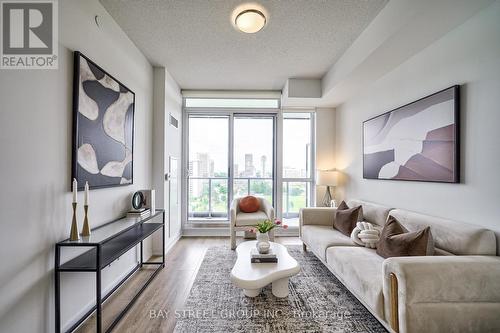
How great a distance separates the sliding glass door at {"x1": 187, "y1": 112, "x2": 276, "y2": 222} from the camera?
14.9 feet

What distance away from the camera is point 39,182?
148 centimetres

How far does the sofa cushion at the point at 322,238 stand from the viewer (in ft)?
8.38

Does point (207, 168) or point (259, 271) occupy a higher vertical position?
point (207, 168)

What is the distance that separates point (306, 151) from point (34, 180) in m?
4.08

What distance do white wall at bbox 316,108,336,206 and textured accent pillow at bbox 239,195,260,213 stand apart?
4.18ft

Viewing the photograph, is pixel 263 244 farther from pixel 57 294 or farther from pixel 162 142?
pixel 162 142

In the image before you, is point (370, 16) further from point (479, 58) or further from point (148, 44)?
point (148, 44)

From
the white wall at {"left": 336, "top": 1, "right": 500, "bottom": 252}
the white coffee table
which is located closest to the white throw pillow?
the white wall at {"left": 336, "top": 1, "right": 500, "bottom": 252}

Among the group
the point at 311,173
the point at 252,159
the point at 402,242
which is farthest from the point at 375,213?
the point at 252,159

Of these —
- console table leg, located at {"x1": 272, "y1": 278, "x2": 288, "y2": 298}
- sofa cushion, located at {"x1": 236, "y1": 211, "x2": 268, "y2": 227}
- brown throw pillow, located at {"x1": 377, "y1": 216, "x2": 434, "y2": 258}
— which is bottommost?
console table leg, located at {"x1": 272, "y1": 278, "x2": 288, "y2": 298}

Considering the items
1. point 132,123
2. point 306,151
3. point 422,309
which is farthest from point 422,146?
point 132,123

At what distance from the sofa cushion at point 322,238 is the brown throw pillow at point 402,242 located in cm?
Answer: 49

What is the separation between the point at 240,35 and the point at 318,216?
2.65m

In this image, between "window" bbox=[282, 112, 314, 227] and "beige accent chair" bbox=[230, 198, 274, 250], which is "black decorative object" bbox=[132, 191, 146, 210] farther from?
"window" bbox=[282, 112, 314, 227]
